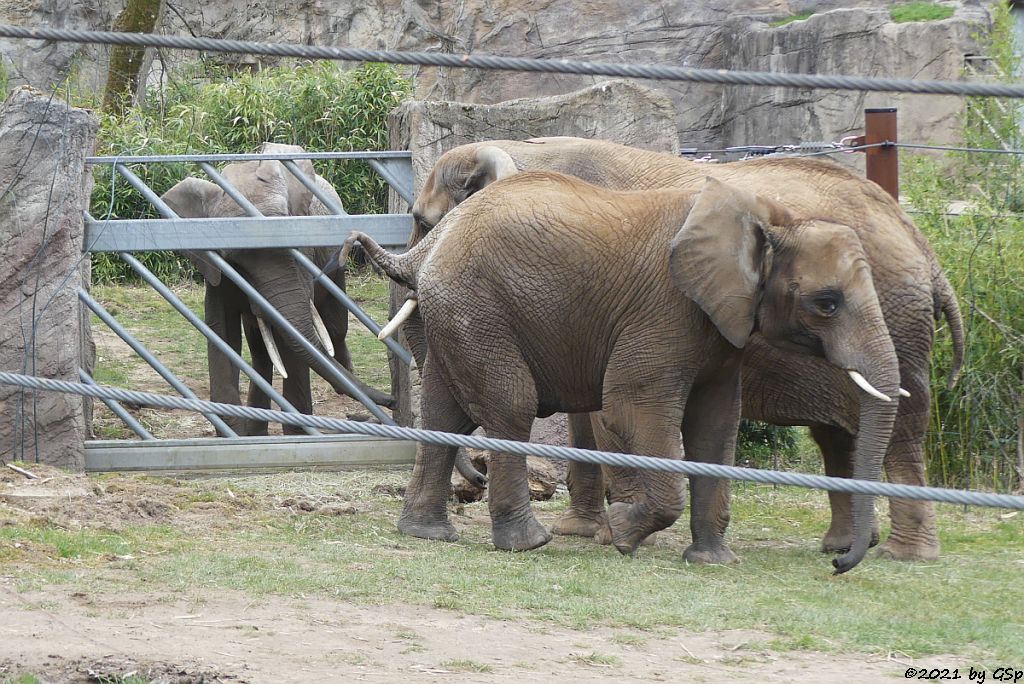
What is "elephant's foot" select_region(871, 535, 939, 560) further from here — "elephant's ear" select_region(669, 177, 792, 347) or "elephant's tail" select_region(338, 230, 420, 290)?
"elephant's tail" select_region(338, 230, 420, 290)

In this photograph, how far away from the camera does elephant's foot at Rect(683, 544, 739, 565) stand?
5914mm

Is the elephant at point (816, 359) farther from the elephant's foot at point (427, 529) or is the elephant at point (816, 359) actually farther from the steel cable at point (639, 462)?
the steel cable at point (639, 462)

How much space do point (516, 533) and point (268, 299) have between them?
3.20m

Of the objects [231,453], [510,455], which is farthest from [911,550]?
[231,453]

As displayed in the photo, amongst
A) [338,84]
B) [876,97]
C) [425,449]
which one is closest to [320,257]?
[425,449]

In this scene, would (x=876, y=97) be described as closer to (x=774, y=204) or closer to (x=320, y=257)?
(x=320, y=257)

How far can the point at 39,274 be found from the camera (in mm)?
7238

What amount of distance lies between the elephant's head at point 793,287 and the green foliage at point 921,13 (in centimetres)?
1172

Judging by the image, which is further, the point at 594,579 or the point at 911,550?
the point at 911,550

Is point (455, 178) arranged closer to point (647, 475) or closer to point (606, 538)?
point (606, 538)

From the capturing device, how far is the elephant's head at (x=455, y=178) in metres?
7.16

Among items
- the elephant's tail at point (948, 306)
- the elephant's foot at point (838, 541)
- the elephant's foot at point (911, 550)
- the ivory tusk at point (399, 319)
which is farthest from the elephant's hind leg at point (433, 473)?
the elephant's tail at point (948, 306)

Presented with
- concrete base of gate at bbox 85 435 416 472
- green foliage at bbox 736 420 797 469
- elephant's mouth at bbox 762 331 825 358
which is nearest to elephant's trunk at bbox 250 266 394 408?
concrete base of gate at bbox 85 435 416 472

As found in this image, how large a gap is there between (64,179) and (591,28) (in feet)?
38.1
